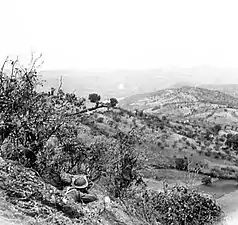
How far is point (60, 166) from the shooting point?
9.62 m

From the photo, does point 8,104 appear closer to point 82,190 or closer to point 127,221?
point 82,190

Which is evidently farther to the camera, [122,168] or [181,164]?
[181,164]

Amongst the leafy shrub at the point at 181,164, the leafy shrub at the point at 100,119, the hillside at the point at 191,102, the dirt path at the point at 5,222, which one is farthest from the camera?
the hillside at the point at 191,102

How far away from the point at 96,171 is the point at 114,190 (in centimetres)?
87

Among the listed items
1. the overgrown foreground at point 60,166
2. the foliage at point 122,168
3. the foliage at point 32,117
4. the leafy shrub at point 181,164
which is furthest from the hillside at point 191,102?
the foliage at point 32,117

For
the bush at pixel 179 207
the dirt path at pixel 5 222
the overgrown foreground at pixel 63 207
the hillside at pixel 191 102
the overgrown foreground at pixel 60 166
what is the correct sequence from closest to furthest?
the dirt path at pixel 5 222, the overgrown foreground at pixel 63 207, the overgrown foreground at pixel 60 166, the bush at pixel 179 207, the hillside at pixel 191 102

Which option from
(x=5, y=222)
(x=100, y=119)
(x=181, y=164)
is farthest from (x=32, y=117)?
(x=100, y=119)

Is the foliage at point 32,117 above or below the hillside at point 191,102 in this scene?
above

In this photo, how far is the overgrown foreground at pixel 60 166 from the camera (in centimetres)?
652

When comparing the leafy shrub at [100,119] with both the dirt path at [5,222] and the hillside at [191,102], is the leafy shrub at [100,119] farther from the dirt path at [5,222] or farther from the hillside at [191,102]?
the hillside at [191,102]

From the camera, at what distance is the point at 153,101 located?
104 m

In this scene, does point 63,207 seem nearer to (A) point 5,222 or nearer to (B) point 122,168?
(A) point 5,222

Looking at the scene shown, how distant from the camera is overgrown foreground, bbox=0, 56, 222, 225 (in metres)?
6.52

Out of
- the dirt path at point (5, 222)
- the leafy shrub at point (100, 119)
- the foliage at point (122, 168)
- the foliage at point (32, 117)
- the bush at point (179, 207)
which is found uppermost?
the foliage at point (32, 117)
